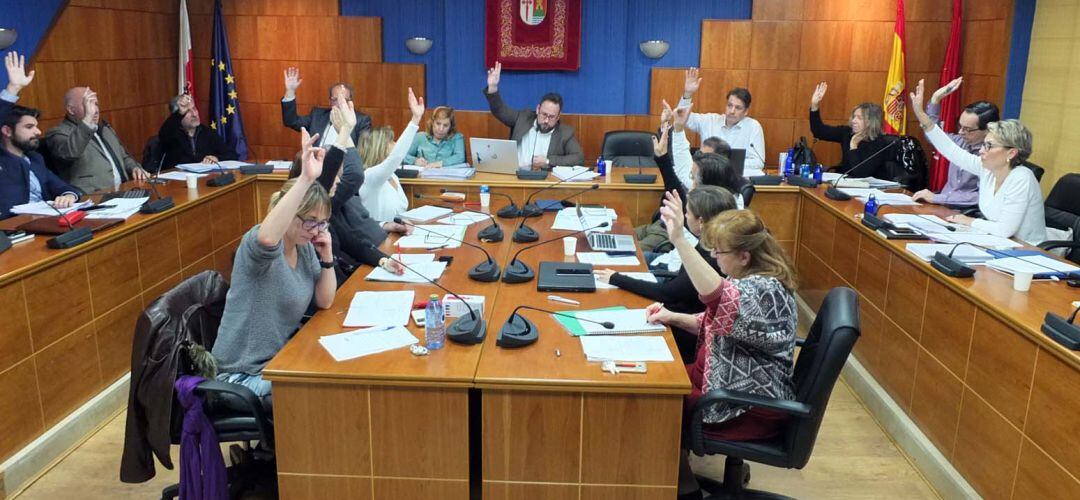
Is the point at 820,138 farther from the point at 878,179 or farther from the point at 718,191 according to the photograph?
the point at 718,191

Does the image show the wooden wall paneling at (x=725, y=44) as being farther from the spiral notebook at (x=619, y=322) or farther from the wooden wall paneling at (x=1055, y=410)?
the wooden wall paneling at (x=1055, y=410)

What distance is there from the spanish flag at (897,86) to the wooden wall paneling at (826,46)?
38 centimetres

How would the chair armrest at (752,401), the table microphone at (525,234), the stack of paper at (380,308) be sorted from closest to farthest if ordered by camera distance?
the chair armrest at (752,401), the stack of paper at (380,308), the table microphone at (525,234)

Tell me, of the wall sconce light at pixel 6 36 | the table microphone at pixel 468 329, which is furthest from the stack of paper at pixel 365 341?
the wall sconce light at pixel 6 36

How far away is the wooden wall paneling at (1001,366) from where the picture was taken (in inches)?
111

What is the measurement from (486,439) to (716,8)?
5868 millimetres

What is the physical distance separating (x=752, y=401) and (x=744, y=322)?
0.26 m

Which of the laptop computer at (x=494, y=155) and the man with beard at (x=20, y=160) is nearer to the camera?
the man with beard at (x=20, y=160)

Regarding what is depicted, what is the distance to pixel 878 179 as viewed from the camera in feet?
19.2

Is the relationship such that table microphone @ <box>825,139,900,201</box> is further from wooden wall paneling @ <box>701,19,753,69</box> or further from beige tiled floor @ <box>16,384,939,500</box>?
wooden wall paneling @ <box>701,19,753,69</box>

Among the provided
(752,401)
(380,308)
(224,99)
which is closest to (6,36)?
(224,99)

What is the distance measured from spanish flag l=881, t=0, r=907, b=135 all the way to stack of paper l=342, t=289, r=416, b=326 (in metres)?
5.49

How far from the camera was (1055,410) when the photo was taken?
2629 millimetres

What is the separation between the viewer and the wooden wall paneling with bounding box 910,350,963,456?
3.31 m
